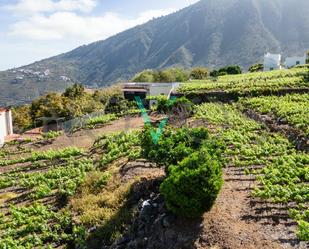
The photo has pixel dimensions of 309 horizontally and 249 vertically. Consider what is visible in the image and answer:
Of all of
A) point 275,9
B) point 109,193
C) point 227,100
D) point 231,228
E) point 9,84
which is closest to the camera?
point 231,228

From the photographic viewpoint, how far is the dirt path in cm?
2547

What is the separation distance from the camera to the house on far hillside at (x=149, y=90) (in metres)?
43.3

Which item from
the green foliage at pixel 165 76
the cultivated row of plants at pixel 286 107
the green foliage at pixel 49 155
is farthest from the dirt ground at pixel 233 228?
the green foliage at pixel 165 76

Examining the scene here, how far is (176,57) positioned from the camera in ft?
559

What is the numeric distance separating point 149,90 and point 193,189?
1434 inches

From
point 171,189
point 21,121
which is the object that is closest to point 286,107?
point 171,189

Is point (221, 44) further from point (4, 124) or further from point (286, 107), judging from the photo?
point (286, 107)

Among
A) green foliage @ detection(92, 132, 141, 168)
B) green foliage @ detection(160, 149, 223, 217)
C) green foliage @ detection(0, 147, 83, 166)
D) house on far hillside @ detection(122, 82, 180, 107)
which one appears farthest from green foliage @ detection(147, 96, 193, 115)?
green foliage @ detection(160, 149, 223, 217)

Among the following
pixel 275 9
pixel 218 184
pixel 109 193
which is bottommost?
pixel 109 193

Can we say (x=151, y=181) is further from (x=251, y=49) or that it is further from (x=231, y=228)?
(x=251, y=49)

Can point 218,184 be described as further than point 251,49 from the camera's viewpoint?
No

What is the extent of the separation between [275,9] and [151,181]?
186 m

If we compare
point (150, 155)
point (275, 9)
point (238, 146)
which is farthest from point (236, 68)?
point (275, 9)

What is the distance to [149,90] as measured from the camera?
4628 centimetres
